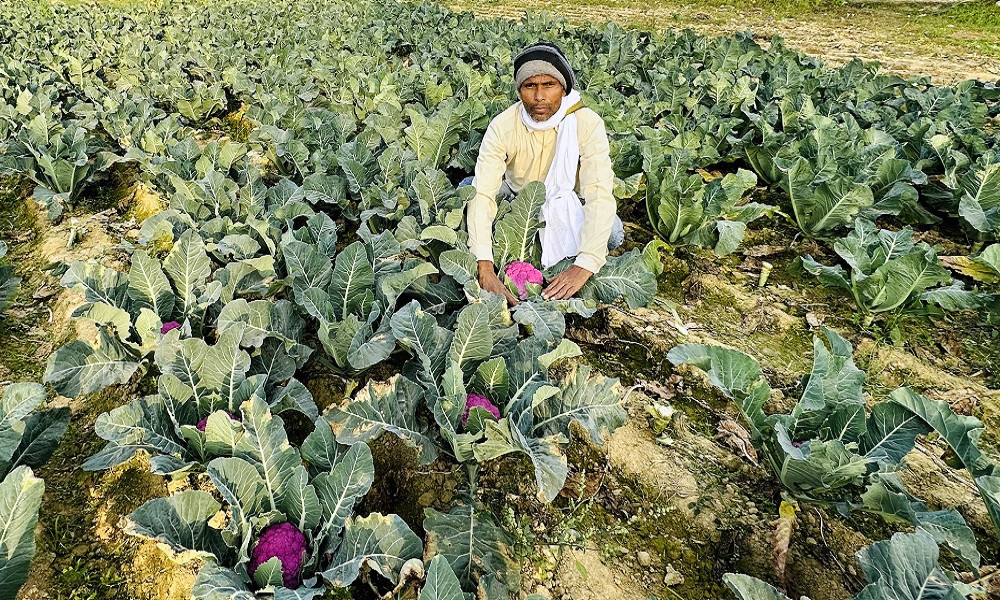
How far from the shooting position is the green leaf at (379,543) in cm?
181

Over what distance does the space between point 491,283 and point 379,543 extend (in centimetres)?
154

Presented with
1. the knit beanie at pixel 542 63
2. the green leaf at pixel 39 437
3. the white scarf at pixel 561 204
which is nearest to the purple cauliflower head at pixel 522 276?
the white scarf at pixel 561 204

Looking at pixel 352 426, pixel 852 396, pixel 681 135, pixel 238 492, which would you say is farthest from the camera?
pixel 681 135

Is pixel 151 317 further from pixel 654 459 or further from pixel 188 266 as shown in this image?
pixel 654 459

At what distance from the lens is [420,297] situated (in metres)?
3.06

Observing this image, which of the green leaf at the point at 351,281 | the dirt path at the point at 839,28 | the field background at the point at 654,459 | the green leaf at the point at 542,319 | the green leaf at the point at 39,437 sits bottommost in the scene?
the field background at the point at 654,459

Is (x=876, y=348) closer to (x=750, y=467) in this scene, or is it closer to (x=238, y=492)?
(x=750, y=467)

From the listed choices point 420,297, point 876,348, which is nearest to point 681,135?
point 876,348

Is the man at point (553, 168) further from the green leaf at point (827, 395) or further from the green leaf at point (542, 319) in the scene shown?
the green leaf at point (827, 395)

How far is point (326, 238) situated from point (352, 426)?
1424mm

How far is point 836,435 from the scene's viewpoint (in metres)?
2.19

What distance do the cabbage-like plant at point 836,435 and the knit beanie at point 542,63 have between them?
169cm

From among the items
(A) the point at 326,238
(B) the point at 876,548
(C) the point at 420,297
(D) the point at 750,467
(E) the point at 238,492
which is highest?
(A) the point at 326,238

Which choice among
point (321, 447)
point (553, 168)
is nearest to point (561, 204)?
point (553, 168)
